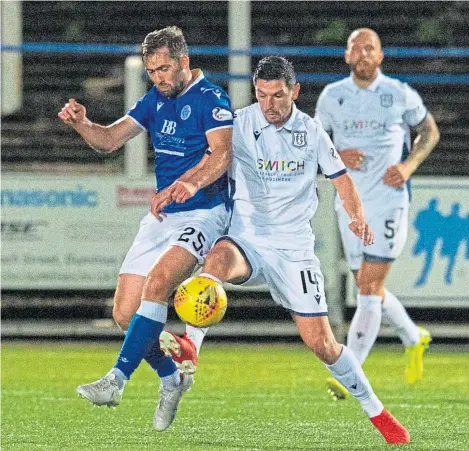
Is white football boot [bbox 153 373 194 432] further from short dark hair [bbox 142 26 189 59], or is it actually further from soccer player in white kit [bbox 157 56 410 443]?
short dark hair [bbox 142 26 189 59]

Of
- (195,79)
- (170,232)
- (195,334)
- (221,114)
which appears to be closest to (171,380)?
(195,334)

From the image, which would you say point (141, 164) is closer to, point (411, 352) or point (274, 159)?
point (411, 352)

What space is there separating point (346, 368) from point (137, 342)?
3.61ft

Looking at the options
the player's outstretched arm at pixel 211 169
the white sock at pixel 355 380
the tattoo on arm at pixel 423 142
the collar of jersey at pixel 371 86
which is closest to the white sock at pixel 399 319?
the tattoo on arm at pixel 423 142

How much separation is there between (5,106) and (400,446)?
8.41 m

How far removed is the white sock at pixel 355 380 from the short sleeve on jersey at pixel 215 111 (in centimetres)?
136

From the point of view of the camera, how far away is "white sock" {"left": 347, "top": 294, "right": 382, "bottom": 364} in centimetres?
1015

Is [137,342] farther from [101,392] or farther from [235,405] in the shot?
[235,405]

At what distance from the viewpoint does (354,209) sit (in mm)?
7668

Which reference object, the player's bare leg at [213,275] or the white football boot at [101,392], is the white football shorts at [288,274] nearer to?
the player's bare leg at [213,275]

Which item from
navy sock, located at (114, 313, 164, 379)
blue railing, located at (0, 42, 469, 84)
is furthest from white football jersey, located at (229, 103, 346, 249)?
blue railing, located at (0, 42, 469, 84)

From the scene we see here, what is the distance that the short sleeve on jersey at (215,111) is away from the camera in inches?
312

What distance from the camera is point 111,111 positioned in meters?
15.1

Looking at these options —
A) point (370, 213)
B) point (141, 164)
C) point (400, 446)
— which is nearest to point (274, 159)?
point (400, 446)
